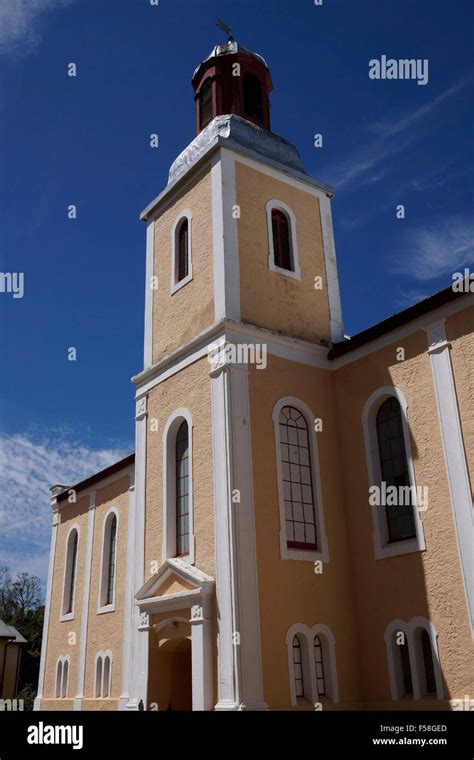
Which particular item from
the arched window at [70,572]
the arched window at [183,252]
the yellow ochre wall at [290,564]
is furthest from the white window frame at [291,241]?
the arched window at [70,572]

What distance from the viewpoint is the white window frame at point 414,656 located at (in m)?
11.7

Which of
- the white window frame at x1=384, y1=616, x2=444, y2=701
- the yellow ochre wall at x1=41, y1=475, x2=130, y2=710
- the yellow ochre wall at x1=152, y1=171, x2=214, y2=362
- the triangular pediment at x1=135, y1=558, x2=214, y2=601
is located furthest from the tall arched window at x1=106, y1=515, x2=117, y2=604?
the white window frame at x1=384, y1=616, x2=444, y2=701

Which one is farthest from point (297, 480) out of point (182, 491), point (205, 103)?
point (205, 103)

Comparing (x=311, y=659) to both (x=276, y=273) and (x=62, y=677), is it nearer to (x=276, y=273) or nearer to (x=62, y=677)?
(x=276, y=273)

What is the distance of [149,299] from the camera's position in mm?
18016

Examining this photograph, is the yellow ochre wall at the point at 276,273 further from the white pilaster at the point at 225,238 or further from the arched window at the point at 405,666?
the arched window at the point at 405,666

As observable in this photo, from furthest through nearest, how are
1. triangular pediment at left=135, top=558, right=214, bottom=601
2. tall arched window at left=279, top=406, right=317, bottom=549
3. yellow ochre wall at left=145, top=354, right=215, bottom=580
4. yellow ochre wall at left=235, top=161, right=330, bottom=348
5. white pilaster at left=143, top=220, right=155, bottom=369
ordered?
1. white pilaster at left=143, top=220, right=155, bottom=369
2. yellow ochre wall at left=235, top=161, right=330, bottom=348
3. tall arched window at left=279, top=406, right=317, bottom=549
4. yellow ochre wall at left=145, top=354, right=215, bottom=580
5. triangular pediment at left=135, top=558, right=214, bottom=601

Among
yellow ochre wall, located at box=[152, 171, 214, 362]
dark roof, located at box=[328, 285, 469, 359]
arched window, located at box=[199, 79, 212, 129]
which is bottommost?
dark roof, located at box=[328, 285, 469, 359]

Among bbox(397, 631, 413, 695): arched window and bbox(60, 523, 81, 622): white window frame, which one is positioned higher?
bbox(60, 523, 81, 622): white window frame

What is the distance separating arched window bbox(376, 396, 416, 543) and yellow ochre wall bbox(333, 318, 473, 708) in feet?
1.33

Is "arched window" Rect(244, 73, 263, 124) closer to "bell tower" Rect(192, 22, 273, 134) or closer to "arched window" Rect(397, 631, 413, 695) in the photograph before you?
"bell tower" Rect(192, 22, 273, 134)

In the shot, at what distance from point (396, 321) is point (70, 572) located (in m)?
15.2

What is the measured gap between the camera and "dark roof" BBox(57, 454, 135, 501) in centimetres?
2056

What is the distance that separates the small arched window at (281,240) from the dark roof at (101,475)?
747 centimetres
